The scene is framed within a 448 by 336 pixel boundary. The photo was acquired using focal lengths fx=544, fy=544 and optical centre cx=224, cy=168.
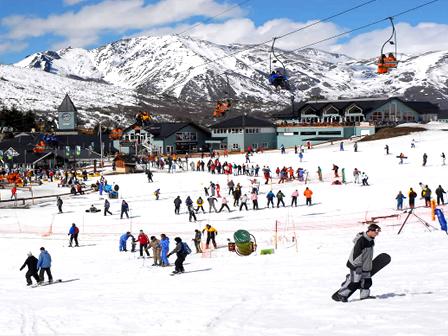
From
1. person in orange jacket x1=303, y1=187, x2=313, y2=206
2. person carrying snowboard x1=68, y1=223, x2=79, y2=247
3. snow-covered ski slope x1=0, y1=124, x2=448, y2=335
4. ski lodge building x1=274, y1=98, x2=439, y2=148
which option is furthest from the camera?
ski lodge building x1=274, y1=98, x2=439, y2=148

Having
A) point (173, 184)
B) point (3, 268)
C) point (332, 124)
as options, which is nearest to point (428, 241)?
point (3, 268)

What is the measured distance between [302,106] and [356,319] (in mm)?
81397

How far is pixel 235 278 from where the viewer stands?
1434 centimetres

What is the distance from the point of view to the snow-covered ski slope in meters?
9.13

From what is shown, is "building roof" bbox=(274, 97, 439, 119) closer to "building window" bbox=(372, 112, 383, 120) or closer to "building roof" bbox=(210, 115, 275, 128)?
"building window" bbox=(372, 112, 383, 120)

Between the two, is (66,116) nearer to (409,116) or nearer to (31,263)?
(409,116)

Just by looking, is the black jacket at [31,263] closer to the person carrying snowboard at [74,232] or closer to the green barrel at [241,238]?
the green barrel at [241,238]

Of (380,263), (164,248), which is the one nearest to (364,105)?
(164,248)

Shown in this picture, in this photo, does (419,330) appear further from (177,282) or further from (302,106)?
(302,106)

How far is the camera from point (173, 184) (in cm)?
4456

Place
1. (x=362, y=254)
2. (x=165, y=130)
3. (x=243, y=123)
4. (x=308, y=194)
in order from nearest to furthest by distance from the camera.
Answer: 1. (x=362, y=254)
2. (x=308, y=194)
3. (x=243, y=123)
4. (x=165, y=130)

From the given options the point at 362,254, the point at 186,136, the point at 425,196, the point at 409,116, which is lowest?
the point at 362,254

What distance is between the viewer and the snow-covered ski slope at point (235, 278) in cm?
913

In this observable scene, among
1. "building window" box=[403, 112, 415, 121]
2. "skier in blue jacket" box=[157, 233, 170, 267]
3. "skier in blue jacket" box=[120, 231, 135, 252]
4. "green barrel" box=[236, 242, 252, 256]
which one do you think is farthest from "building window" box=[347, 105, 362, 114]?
"skier in blue jacket" box=[157, 233, 170, 267]
